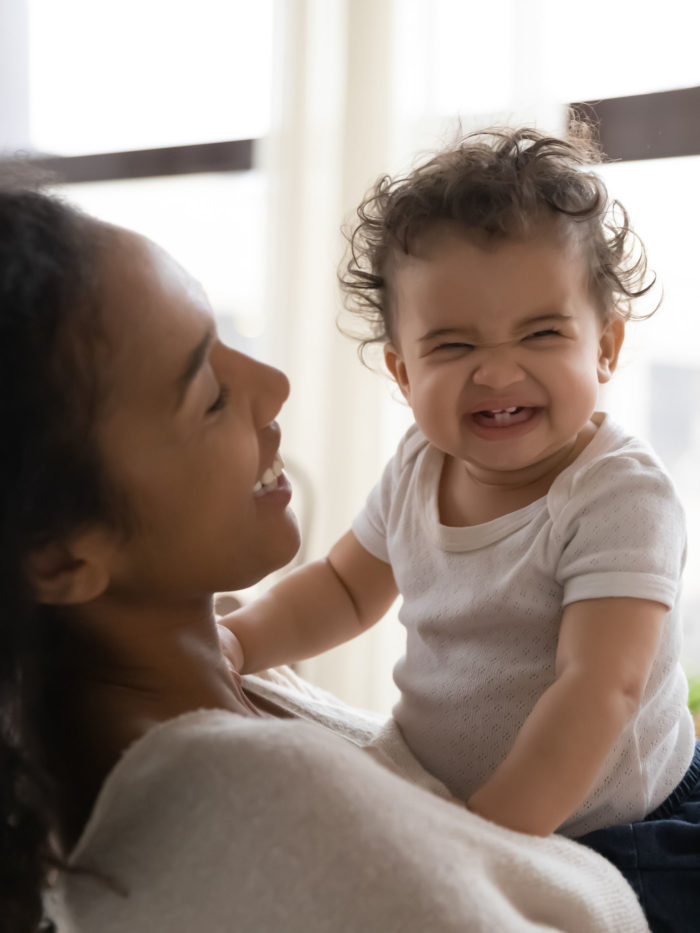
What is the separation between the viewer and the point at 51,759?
957 mm

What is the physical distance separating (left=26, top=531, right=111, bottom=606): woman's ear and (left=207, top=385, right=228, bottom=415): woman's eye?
0.16 metres

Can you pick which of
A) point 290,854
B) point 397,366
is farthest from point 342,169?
point 290,854

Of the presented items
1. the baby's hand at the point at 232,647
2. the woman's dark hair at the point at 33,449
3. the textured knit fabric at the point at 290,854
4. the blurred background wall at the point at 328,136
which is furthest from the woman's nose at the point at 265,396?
the blurred background wall at the point at 328,136

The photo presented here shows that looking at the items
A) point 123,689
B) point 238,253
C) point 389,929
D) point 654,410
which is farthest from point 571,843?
point 238,253

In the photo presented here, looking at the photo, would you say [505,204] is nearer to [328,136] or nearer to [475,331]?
[475,331]

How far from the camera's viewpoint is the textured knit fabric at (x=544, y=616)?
1.08 meters

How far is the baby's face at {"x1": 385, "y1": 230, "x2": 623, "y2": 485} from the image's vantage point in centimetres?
120

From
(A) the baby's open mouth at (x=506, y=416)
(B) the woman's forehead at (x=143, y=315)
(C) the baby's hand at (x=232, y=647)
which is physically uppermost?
(B) the woman's forehead at (x=143, y=315)

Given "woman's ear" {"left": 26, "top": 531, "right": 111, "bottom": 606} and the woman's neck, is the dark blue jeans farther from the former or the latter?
"woman's ear" {"left": 26, "top": 531, "right": 111, "bottom": 606}

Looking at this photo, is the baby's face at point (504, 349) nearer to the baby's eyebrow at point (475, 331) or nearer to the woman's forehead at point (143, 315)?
the baby's eyebrow at point (475, 331)

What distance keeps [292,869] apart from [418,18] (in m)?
2.64

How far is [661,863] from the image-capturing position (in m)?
1.06

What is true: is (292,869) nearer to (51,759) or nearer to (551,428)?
(51,759)

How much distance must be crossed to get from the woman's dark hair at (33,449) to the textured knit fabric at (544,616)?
50 centimetres
